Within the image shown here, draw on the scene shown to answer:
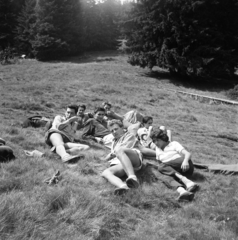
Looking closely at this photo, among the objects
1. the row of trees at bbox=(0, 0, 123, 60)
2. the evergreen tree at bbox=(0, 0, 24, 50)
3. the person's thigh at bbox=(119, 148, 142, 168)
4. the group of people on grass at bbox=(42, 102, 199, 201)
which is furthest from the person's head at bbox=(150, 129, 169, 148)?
the evergreen tree at bbox=(0, 0, 24, 50)

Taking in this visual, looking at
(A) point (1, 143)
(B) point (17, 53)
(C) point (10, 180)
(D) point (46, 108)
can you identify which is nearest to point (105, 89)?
(D) point (46, 108)

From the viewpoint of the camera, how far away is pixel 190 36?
1828cm

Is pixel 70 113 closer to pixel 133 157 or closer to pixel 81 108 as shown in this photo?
pixel 81 108

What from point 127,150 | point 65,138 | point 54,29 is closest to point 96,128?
point 65,138

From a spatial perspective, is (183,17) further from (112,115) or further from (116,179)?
(116,179)

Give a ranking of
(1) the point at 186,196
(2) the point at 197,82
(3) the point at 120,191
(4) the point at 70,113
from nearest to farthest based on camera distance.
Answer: (3) the point at 120,191 < (1) the point at 186,196 < (4) the point at 70,113 < (2) the point at 197,82

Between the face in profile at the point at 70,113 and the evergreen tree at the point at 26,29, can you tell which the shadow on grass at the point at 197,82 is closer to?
the face in profile at the point at 70,113

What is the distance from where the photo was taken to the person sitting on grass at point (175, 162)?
382 cm

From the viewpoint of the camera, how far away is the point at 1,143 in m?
4.24

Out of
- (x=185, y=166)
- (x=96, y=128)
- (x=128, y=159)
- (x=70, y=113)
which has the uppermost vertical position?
(x=70, y=113)

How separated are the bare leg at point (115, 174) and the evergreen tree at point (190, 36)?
50.4 ft

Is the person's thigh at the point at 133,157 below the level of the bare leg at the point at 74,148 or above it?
above

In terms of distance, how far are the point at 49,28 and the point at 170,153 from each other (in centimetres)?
2720

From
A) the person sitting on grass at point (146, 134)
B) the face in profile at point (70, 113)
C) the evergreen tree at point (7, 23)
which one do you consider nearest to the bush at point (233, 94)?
the person sitting on grass at point (146, 134)
